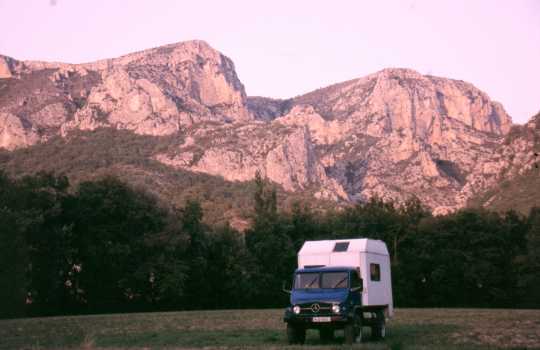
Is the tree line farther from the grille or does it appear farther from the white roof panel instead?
the grille

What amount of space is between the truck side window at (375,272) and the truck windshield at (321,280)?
8.90 feet

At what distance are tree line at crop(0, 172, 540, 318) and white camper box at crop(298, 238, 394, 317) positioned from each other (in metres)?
32.8

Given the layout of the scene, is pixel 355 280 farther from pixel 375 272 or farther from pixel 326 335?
pixel 375 272

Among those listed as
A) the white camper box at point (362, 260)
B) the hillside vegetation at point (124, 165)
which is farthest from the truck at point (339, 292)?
the hillside vegetation at point (124, 165)

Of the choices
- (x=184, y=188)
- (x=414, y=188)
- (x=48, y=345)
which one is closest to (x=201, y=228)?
(x=48, y=345)

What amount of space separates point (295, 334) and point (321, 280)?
2.02 meters

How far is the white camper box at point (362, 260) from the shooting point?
963 inches

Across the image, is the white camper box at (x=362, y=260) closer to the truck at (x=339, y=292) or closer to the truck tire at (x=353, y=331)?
the truck at (x=339, y=292)

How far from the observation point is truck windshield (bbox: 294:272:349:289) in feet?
73.5

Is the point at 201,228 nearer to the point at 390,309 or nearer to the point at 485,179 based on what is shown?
the point at 390,309

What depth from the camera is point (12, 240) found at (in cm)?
5175

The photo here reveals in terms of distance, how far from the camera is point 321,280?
74.1 ft

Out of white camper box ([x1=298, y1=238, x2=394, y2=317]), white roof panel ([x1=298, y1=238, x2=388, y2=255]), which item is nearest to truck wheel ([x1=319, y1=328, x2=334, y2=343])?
white camper box ([x1=298, y1=238, x2=394, y2=317])

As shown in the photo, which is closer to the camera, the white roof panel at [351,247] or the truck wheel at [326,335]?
the truck wheel at [326,335]
